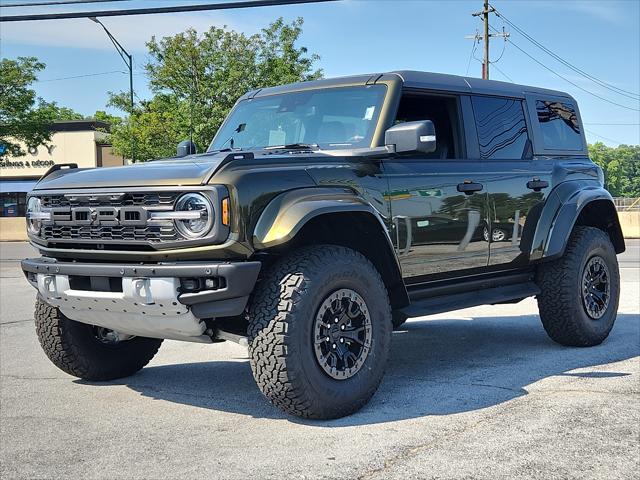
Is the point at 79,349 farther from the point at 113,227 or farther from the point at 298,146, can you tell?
the point at 298,146

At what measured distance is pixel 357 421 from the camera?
4.36 metres

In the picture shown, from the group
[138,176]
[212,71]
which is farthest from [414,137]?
[212,71]

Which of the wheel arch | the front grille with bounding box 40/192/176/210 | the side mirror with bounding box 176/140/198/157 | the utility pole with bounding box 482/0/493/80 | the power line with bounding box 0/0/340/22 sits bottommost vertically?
the wheel arch

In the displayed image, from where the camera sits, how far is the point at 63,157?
171 ft

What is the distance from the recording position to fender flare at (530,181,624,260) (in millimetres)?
6176

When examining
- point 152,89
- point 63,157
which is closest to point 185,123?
point 152,89

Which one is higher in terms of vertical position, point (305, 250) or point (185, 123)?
point (185, 123)

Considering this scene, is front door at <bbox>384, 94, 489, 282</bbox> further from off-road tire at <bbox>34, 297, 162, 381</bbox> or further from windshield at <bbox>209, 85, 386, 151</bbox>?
off-road tire at <bbox>34, 297, 162, 381</bbox>

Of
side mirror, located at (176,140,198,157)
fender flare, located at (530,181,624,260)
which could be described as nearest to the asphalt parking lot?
fender flare, located at (530,181,624,260)

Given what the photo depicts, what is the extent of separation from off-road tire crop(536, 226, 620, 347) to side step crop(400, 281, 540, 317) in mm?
138

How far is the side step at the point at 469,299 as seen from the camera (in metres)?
Result: 5.23

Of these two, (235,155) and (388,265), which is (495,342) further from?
(235,155)

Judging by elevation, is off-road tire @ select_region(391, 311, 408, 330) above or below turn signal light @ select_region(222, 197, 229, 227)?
below

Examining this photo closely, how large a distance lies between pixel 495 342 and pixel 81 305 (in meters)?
3.79
